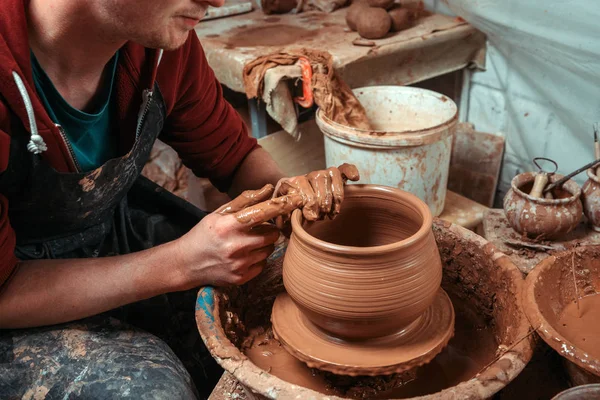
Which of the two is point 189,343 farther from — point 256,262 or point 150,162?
point 150,162

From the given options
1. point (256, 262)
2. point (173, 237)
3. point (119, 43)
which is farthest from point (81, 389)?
point (119, 43)

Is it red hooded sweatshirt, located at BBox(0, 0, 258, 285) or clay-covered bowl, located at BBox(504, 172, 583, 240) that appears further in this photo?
clay-covered bowl, located at BBox(504, 172, 583, 240)

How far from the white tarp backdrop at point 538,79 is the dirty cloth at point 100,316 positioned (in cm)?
149

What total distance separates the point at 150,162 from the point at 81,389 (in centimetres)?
267

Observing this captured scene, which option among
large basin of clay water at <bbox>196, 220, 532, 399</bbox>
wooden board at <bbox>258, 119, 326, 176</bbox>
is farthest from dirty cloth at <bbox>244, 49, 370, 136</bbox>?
large basin of clay water at <bbox>196, 220, 532, 399</bbox>

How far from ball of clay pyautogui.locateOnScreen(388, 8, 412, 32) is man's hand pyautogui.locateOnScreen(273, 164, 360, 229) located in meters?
1.85

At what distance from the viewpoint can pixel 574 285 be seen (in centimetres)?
153

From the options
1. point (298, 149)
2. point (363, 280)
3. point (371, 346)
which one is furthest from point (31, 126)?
point (298, 149)

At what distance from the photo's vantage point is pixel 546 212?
89.3 inches

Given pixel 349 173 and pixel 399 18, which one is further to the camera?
Result: pixel 399 18

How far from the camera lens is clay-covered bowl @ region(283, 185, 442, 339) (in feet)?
3.96

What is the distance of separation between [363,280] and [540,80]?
1894mm

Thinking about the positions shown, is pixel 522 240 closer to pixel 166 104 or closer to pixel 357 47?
pixel 357 47

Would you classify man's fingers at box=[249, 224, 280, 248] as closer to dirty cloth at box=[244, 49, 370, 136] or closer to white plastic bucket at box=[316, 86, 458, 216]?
white plastic bucket at box=[316, 86, 458, 216]
